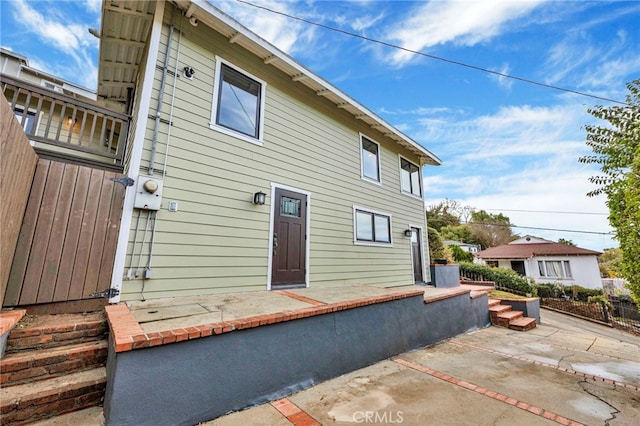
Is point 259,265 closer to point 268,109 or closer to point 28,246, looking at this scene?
point 28,246

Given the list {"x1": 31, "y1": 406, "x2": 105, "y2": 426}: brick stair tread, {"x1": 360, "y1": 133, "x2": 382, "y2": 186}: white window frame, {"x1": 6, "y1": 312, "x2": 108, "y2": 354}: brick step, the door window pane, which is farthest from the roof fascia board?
{"x1": 31, "y1": 406, "x2": 105, "y2": 426}: brick stair tread

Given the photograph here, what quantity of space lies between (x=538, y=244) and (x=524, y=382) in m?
24.5

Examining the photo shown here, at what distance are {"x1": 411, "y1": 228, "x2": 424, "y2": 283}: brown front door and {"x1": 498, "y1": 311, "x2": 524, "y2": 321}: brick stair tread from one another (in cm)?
241

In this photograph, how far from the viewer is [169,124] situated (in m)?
3.88

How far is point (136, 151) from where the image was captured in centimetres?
357

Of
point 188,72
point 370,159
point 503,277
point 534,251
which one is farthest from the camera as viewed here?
point 534,251

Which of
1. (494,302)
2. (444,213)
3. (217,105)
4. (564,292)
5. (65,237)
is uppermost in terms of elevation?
(444,213)

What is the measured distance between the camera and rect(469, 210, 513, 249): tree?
101 feet

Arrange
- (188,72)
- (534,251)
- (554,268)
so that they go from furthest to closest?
1. (534,251)
2. (554,268)
3. (188,72)

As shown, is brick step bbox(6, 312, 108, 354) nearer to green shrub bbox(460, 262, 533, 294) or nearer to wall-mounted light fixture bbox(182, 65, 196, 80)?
wall-mounted light fixture bbox(182, 65, 196, 80)

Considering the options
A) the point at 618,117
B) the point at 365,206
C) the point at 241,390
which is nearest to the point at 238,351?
the point at 241,390

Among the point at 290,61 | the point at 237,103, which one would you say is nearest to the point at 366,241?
→ the point at 237,103

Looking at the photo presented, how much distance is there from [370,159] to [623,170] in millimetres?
5131

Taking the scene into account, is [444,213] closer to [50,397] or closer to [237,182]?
[237,182]
